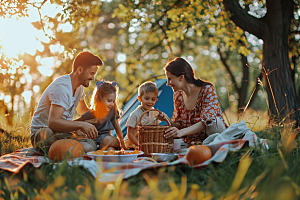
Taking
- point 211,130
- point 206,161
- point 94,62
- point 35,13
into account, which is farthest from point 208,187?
point 35,13

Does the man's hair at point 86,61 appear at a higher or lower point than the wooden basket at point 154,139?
higher

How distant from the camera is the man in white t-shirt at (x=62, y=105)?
9.12 feet

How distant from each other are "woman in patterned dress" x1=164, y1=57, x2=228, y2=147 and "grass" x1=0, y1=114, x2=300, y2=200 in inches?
39.0

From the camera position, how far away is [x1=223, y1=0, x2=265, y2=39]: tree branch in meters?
4.72

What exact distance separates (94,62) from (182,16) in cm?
433

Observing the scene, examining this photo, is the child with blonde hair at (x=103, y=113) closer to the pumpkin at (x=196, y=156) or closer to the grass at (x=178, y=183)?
the grass at (x=178, y=183)

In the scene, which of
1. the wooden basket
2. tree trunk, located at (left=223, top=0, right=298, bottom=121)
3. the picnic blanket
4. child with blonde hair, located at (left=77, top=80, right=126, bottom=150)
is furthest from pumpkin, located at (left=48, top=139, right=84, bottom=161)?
tree trunk, located at (left=223, top=0, right=298, bottom=121)

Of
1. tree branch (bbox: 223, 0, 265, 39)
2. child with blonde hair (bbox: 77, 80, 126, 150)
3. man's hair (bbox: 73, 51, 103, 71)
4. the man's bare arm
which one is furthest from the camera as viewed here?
tree branch (bbox: 223, 0, 265, 39)

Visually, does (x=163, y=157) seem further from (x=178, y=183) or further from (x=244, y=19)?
(x=244, y=19)

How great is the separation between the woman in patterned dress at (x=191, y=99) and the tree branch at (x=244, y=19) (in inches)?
83.4

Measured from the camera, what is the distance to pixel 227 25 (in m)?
6.52

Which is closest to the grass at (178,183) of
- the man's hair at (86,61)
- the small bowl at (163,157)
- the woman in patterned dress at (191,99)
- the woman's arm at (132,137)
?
the small bowl at (163,157)

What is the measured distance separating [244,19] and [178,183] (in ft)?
13.2

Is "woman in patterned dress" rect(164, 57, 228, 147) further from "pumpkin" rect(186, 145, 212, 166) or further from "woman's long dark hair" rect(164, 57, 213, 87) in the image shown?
"pumpkin" rect(186, 145, 212, 166)
